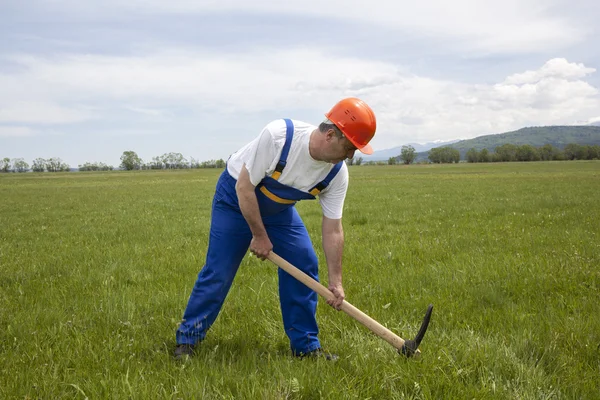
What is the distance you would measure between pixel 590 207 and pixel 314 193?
12.8 meters

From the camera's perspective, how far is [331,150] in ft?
11.0

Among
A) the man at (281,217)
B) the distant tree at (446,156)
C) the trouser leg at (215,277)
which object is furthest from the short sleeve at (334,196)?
the distant tree at (446,156)

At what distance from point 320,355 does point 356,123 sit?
191cm

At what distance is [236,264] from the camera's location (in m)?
4.01

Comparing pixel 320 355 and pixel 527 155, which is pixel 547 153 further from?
pixel 320 355

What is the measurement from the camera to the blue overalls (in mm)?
3846

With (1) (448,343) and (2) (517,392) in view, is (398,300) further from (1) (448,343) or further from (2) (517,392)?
(2) (517,392)

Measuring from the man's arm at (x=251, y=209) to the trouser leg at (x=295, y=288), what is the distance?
0.30 metres

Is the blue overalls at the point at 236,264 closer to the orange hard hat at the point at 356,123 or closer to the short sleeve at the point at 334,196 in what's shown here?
the short sleeve at the point at 334,196

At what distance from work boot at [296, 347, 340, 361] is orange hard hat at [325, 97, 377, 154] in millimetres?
1698

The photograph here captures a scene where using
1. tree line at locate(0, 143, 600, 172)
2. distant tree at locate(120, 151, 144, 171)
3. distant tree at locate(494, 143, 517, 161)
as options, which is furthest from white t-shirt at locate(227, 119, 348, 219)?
distant tree at locate(120, 151, 144, 171)

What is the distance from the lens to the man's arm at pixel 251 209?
3.49 metres

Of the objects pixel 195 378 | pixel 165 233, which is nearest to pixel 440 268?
pixel 195 378

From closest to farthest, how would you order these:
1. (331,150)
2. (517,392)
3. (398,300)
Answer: (517,392) < (331,150) < (398,300)
